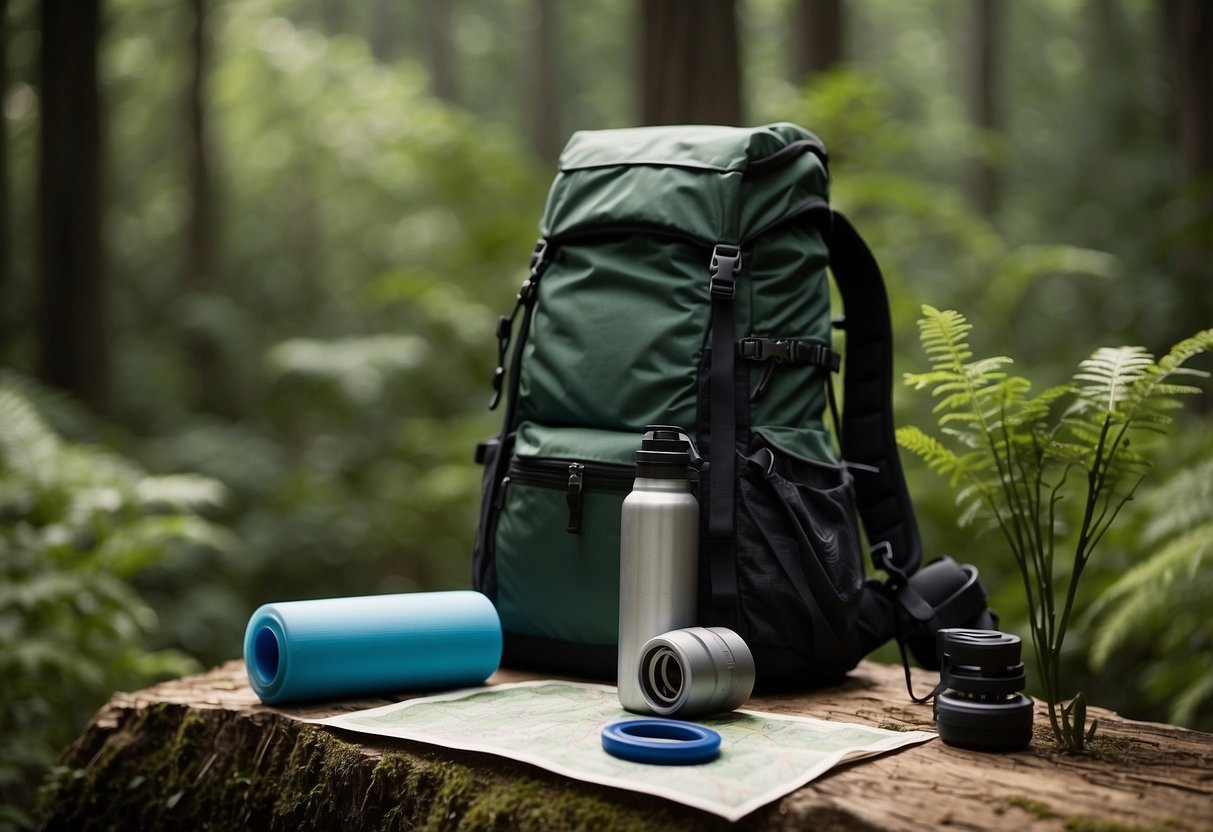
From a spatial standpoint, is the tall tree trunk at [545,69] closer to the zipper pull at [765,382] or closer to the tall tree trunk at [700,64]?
the tall tree trunk at [700,64]

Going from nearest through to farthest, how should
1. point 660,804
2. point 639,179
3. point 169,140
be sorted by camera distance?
point 660,804, point 639,179, point 169,140

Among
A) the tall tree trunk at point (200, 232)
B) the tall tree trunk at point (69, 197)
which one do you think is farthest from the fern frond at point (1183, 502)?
the tall tree trunk at point (200, 232)

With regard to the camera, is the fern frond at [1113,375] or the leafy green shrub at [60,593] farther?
the leafy green shrub at [60,593]

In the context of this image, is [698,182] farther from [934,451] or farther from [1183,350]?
[1183,350]

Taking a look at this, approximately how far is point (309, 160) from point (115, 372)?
257 cm

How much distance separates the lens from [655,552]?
1.93 m

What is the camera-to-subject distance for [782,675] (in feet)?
7.06

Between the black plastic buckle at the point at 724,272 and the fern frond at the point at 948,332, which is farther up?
the black plastic buckle at the point at 724,272

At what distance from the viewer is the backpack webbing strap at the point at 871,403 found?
244cm

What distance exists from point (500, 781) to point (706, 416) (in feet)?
2.76

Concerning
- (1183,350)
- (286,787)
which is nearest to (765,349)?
(1183,350)

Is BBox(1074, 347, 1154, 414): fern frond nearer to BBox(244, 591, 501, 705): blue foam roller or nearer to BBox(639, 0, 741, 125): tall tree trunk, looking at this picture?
BBox(244, 591, 501, 705): blue foam roller

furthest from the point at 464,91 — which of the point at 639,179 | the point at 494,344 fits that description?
the point at 639,179

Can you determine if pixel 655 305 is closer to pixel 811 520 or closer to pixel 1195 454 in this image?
pixel 811 520
